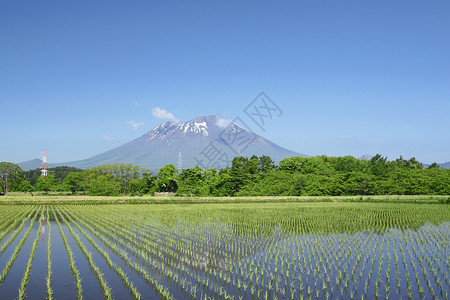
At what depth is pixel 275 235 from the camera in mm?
13391

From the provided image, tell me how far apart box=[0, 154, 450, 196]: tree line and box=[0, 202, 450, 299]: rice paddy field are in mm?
26598

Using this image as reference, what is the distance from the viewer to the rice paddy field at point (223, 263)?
21.5ft

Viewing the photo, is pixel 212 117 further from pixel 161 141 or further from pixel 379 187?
pixel 379 187

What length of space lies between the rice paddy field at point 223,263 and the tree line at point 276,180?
26.6 metres

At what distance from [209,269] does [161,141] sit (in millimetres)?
191114

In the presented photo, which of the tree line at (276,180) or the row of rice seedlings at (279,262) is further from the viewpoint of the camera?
the tree line at (276,180)

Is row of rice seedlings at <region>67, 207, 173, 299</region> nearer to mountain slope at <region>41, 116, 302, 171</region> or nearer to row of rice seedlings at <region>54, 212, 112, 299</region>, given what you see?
row of rice seedlings at <region>54, 212, 112, 299</region>

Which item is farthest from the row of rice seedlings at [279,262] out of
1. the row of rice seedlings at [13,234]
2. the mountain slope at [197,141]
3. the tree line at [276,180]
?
the mountain slope at [197,141]

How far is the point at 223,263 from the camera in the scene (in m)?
8.70

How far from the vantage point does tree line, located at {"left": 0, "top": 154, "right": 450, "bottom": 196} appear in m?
39.5

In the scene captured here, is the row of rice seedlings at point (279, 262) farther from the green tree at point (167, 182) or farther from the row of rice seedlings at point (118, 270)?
the green tree at point (167, 182)

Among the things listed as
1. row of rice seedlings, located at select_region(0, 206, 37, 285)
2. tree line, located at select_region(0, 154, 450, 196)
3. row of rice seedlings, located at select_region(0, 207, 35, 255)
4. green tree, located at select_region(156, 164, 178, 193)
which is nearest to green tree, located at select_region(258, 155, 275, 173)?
tree line, located at select_region(0, 154, 450, 196)

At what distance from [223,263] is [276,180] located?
127 feet

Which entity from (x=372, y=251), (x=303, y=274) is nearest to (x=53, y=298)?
(x=303, y=274)
